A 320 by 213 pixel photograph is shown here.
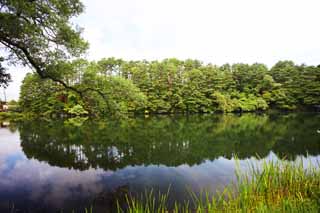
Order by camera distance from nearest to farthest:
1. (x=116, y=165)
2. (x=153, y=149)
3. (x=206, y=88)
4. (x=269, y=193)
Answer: (x=269, y=193) < (x=116, y=165) < (x=153, y=149) < (x=206, y=88)

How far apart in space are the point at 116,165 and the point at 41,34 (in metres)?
4.74

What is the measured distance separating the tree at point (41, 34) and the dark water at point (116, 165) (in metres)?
2.86

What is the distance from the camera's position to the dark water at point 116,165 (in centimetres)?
486

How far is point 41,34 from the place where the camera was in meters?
4.58

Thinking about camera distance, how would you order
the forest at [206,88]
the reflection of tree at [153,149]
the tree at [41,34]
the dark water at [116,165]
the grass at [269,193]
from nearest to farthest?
the grass at [269,193], the tree at [41,34], the dark water at [116,165], the reflection of tree at [153,149], the forest at [206,88]

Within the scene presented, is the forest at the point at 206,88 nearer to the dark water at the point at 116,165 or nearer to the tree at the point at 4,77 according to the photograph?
the dark water at the point at 116,165

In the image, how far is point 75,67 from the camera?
5594mm

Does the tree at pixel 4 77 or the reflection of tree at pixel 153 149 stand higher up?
the tree at pixel 4 77

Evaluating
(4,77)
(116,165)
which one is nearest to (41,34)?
(4,77)

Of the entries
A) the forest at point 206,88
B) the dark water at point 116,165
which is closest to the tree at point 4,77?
the dark water at point 116,165

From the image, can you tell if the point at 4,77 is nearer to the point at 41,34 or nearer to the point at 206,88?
the point at 41,34

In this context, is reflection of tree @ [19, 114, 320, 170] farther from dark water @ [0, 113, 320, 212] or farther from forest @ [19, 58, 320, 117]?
forest @ [19, 58, 320, 117]

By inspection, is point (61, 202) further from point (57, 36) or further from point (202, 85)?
point (202, 85)

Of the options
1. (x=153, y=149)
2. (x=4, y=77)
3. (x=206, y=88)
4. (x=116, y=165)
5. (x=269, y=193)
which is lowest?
(x=116, y=165)
